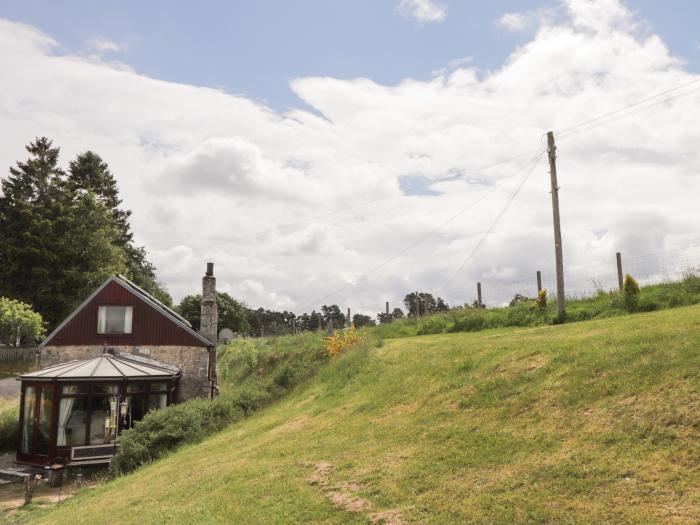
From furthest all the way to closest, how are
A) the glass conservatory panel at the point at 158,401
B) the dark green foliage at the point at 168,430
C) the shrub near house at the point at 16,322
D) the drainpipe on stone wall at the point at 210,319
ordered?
the shrub near house at the point at 16,322 < the drainpipe on stone wall at the point at 210,319 < the glass conservatory panel at the point at 158,401 < the dark green foliage at the point at 168,430

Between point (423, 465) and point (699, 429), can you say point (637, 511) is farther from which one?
point (423, 465)

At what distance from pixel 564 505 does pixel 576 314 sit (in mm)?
15351

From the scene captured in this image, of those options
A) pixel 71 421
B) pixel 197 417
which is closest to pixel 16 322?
pixel 71 421

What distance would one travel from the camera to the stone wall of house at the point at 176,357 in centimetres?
2942

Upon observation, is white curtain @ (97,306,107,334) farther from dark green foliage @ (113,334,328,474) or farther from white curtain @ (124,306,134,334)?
dark green foliage @ (113,334,328,474)

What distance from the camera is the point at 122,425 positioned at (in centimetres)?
2511

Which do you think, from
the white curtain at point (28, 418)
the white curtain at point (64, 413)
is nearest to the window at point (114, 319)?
the white curtain at point (28, 418)

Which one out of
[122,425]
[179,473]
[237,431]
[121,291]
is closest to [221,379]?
[121,291]

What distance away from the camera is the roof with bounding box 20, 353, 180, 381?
24.2 meters

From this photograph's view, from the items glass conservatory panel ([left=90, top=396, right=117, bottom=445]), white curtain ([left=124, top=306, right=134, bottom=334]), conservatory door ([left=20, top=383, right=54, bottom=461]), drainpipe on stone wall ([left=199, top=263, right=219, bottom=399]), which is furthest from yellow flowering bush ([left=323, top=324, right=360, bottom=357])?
conservatory door ([left=20, top=383, right=54, bottom=461])

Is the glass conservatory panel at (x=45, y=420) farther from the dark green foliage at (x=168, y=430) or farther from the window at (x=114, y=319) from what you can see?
the window at (x=114, y=319)

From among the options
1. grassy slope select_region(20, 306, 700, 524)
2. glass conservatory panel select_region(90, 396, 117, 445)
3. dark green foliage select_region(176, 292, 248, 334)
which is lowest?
glass conservatory panel select_region(90, 396, 117, 445)

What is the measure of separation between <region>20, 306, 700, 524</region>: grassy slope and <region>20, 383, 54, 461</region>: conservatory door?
750 cm

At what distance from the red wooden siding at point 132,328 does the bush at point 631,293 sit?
20.4 m
